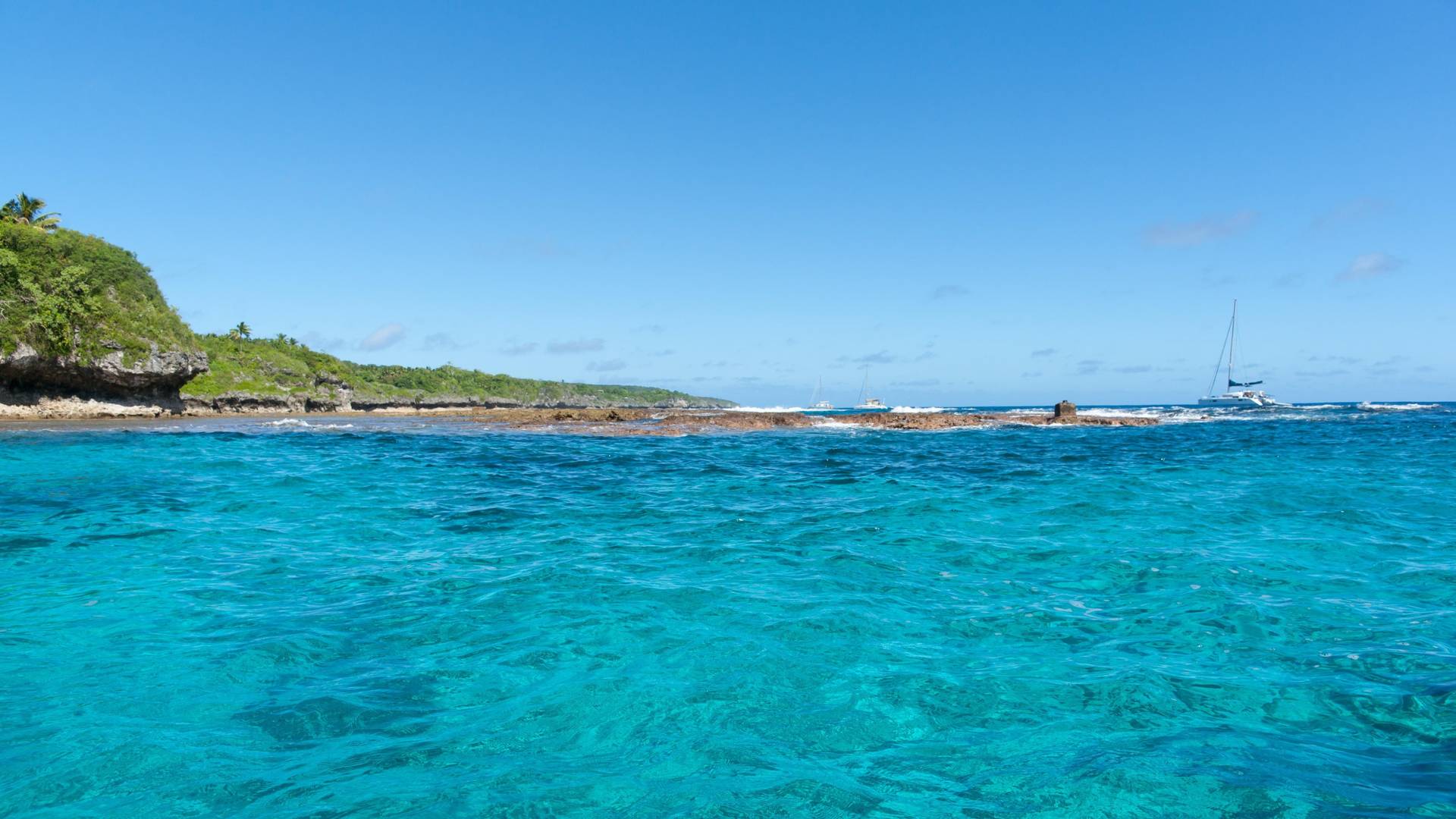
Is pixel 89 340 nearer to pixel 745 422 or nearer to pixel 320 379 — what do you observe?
pixel 320 379

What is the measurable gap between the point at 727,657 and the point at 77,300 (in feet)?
213

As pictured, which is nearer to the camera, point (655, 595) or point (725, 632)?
point (725, 632)

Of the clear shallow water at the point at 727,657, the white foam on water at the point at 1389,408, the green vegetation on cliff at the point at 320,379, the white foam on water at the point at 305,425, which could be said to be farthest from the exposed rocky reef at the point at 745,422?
the white foam on water at the point at 1389,408

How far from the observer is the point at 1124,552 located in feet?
38.9

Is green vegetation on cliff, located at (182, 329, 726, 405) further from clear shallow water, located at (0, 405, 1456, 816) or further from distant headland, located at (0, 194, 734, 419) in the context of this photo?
clear shallow water, located at (0, 405, 1456, 816)

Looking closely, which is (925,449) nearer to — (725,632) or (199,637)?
(725,632)

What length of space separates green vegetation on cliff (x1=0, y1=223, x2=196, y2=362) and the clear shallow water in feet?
140

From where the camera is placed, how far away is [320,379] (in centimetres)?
9519

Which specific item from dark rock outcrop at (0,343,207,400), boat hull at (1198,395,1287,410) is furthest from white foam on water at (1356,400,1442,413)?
dark rock outcrop at (0,343,207,400)

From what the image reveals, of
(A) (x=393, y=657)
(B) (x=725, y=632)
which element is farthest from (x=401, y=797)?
(B) (x=725, y=632)

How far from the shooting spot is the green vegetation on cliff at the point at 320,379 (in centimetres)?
7794

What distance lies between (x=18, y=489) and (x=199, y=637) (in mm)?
15692

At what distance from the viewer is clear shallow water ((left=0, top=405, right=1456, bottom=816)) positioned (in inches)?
197

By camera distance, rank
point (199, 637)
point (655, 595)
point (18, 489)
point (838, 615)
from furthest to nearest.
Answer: point (18, 489), point (655, 595), point (838, 615), point (199, 637)
